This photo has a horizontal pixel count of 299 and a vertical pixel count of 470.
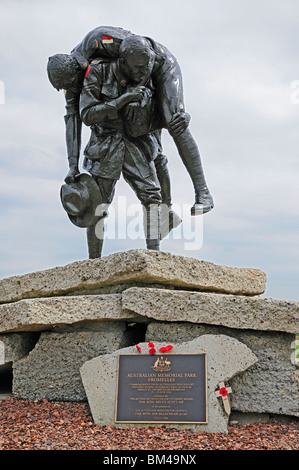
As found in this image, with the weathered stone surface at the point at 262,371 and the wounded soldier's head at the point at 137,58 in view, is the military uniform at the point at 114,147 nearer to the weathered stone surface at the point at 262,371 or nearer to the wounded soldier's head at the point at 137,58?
the wounded soldier's head at the point at 137,58

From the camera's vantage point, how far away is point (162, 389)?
3.80 m

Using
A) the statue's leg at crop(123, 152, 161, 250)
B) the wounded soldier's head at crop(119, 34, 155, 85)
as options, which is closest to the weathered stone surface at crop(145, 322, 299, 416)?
the statue's leg at crop(123, 152, 161, 250)

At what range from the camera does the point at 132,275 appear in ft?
14.1

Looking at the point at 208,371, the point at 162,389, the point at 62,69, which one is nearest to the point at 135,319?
the point at 162,389

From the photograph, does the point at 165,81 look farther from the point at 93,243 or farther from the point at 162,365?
→ the point at 162,365

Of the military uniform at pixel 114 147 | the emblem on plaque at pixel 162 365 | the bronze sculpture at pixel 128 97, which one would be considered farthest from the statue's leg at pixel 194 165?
the emblem on plaque at pixel 162 365

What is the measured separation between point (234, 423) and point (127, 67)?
3.55m

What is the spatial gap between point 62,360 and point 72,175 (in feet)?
6.53

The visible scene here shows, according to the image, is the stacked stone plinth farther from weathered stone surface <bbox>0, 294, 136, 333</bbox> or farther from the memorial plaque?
the memorial plaque

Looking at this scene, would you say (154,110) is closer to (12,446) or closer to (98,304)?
(98,304)

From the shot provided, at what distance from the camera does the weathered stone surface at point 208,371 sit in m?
3.76

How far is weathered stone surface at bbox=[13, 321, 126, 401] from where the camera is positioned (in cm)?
429

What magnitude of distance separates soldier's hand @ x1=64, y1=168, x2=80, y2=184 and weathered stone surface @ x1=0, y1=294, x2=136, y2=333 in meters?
1.45

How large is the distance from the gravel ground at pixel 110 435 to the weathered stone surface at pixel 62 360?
25 centimetres
